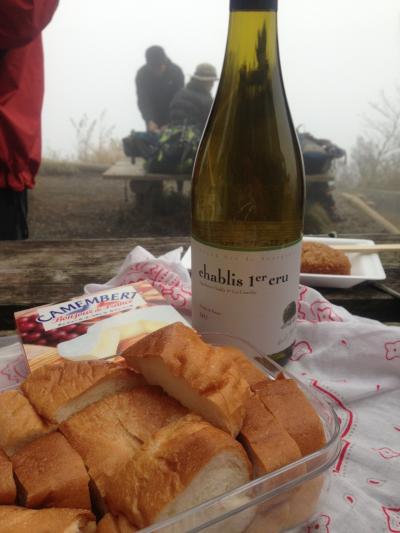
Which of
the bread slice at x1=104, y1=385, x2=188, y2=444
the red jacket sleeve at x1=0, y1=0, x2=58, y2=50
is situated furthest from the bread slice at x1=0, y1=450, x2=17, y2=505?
the red jacket sleeve at x1=0, y1=0, x2=58, y2=50

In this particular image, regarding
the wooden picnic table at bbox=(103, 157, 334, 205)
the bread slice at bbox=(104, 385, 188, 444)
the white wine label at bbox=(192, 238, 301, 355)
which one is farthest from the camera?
the wooden picnic table at bbox=(103, 157, 334, 205)

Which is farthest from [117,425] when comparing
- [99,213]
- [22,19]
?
[99,213]

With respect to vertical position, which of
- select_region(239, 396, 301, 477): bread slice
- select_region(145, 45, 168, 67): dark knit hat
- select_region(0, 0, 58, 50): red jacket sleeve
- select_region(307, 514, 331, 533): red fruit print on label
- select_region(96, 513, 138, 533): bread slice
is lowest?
select_region(307, 514, 331, 533): red fruit print on label

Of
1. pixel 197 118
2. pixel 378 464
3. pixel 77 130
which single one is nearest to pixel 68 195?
pixel 77 130

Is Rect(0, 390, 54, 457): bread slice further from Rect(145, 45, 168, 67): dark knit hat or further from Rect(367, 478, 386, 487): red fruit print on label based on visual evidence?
Rect(145, 45, 168, 67): dark knit hat

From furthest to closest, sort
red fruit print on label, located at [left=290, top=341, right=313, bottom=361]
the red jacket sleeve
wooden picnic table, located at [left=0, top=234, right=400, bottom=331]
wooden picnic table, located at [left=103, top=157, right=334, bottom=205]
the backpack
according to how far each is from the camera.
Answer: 1. wooden picnic table, located at [left=103, top=157, right=334, bottom=205]
2. the backpack
3. the red jacket sleeve
4. wooden picnic table, located at [left=0, top=234, right=400, bottom=331]
5. red fruit print on label, located at [left=290, top=341, right=313, bottom=361]

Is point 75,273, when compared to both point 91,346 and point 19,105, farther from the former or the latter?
point 19,105

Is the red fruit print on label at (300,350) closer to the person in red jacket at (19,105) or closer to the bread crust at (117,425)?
the bread crust at (117,425)

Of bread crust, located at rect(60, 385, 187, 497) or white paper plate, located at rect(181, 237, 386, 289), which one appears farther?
white paper plate, located at rect(181, 237, 386, 289)

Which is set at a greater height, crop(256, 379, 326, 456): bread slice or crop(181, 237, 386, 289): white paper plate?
crop(181, 237, 386, 289): white paper plate
